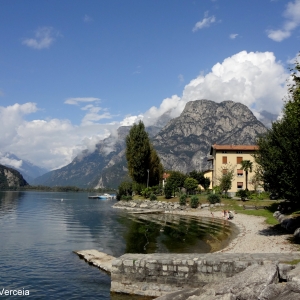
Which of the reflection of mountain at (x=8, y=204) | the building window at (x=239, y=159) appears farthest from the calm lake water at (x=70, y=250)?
the building window at (x=239, y=159)

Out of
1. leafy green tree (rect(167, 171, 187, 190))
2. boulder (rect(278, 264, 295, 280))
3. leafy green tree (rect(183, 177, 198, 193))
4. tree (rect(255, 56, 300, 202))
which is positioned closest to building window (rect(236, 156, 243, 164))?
leafy green tree (rect(183, 177, 198, 193))

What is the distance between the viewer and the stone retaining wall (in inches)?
558

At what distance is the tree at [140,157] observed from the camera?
87.3 meters

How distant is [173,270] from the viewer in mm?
14594

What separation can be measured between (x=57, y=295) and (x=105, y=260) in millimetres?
5960

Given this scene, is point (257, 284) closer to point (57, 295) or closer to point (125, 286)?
point (125, 286)

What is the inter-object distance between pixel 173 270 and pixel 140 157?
72.3 metres

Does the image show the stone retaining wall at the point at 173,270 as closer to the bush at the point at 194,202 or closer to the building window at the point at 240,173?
A: the bush at the point at 194,202

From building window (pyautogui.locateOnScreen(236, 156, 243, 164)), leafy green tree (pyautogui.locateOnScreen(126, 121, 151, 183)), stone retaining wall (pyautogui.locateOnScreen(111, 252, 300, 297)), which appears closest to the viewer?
stone retaining wall (pyautogui.locateOnScreen(111, 252, 300, 297))

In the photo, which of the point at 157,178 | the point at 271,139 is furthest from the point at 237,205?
the point at 157,178

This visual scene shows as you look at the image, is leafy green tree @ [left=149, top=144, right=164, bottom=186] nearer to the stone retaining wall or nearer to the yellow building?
the yellow building

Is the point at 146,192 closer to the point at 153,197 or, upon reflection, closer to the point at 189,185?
the point at 153,197

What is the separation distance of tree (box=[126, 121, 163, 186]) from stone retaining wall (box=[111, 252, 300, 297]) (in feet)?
234

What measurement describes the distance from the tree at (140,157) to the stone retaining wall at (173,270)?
7138 cm
